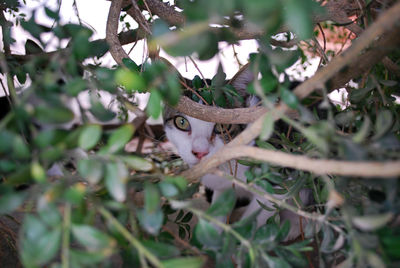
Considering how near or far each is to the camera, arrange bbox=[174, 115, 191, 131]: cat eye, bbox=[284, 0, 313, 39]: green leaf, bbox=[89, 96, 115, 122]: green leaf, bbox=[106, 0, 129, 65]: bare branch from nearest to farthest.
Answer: bbox=[284, 0, 313, 39]: green leaf
bbox=[89, 96, 115, 122]: green leaf
bbox=[106, 0, 129, 65]: bare branch
bbox=[174, 115, 191, 131]: cat eye

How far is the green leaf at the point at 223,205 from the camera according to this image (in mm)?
504

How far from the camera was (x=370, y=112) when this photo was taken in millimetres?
856

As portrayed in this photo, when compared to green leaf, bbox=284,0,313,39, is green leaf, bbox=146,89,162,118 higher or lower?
lower

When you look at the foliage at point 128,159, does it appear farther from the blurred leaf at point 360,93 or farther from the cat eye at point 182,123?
the cat eye at point 182,123

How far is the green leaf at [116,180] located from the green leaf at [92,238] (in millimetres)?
45

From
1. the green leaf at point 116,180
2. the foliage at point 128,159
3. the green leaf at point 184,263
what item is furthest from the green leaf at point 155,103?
the green leaf at point 184,263

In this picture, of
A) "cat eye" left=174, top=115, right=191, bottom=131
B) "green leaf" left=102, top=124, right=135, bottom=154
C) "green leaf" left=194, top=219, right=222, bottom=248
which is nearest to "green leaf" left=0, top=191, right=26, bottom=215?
"green leaf" left=102, top=124, right=135, bottom=154

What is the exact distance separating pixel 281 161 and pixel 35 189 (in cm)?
32

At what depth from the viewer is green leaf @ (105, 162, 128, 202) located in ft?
1.25

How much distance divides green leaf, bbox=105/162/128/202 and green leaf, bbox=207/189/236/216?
0.55 ft

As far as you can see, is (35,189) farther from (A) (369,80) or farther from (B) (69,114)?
(A) (369,80)

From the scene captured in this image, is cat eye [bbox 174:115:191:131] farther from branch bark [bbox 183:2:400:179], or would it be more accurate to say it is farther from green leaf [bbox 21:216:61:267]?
green leaf [bbox 21:216:61:267]

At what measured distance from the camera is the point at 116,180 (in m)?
0.39

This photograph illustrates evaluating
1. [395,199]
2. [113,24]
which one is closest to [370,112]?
[395,199]
